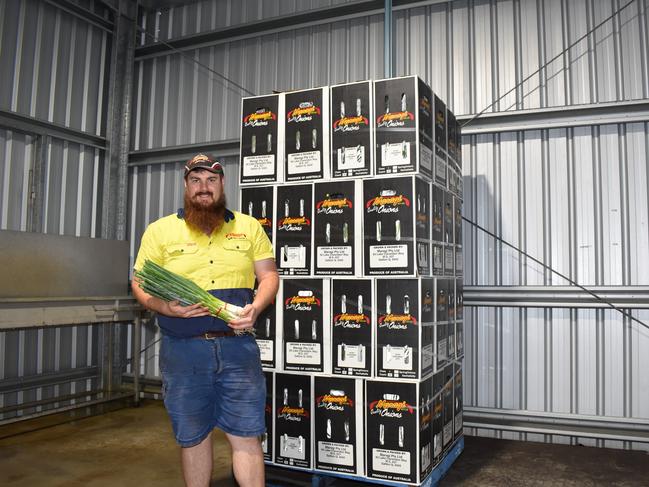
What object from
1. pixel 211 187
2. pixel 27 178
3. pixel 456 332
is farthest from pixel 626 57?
pixel 27 178

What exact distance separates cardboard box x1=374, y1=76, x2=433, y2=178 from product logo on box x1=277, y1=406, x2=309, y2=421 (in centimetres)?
180

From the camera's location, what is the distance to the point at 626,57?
556 cm

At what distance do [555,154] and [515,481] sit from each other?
3203 mm

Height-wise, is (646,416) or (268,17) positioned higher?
(268,17)

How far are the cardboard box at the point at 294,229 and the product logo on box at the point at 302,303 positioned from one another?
18 cm

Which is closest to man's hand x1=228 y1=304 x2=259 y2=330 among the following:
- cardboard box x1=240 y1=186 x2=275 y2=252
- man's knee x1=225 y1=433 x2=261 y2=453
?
man's knee x1=225 y1=433 x2=261 y2=453

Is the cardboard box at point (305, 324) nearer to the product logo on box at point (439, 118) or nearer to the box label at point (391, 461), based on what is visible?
the box label at point (391, 461)

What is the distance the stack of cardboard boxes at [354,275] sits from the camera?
384cm

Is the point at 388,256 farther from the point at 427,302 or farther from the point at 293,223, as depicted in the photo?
the point at 293,223

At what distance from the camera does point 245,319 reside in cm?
273

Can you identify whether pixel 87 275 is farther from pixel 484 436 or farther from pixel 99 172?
pixel 484 436

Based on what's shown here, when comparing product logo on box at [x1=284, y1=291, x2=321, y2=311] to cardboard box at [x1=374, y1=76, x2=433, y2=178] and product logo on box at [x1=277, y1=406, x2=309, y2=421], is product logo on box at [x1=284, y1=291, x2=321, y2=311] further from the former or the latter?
cardboard box at [x1=374, y1=76, x2=433, y2=178]

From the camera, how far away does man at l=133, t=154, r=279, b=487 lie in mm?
2777

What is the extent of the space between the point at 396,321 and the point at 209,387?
1.50 meters
